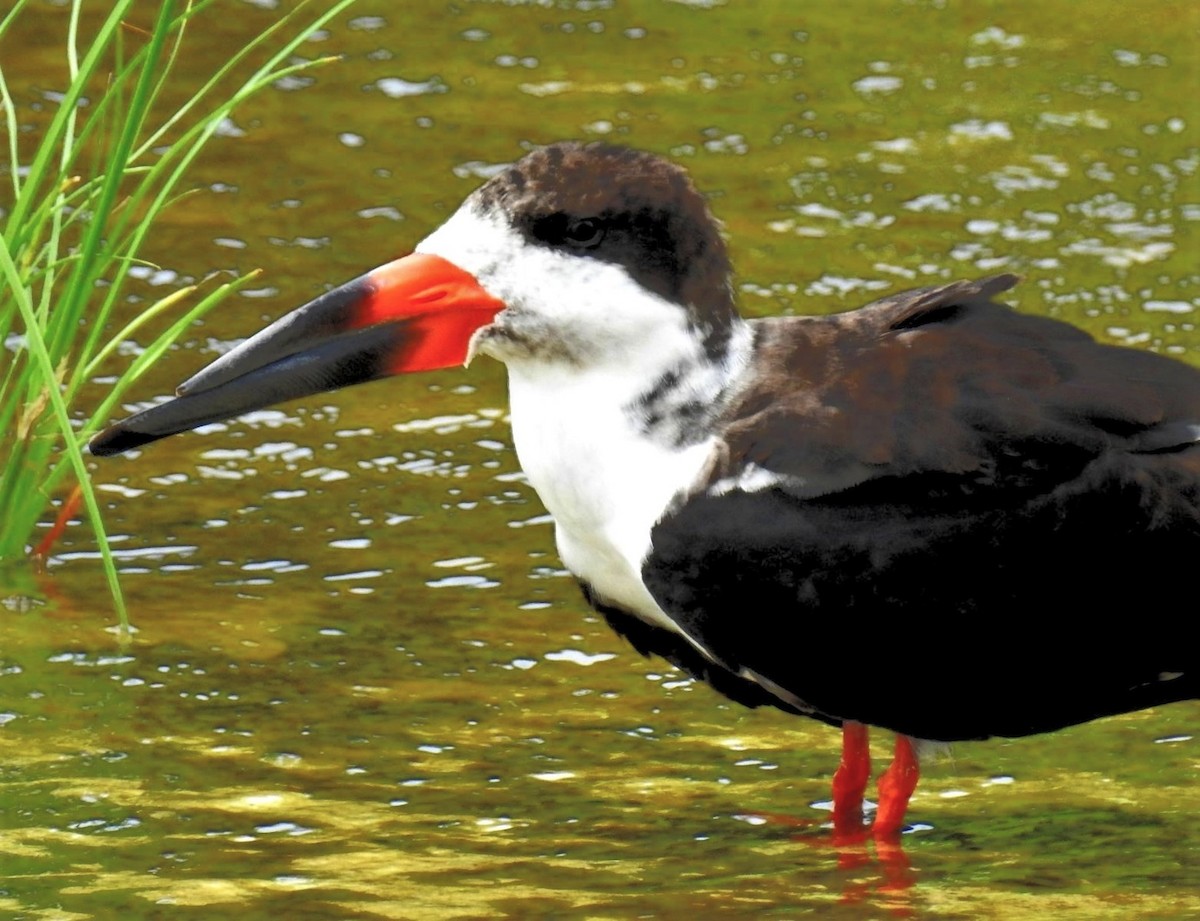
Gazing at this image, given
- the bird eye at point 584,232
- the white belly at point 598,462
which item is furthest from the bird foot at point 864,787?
the bird eye at point 584,232

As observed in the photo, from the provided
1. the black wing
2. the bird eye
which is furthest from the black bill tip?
the black wing

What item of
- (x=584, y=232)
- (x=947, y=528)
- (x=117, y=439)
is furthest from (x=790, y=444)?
(x=117, y=439)

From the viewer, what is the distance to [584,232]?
4.07m

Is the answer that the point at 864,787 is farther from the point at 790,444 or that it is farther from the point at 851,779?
the point at 790,444

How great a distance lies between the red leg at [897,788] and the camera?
169 inches

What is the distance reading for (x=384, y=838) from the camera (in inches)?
164

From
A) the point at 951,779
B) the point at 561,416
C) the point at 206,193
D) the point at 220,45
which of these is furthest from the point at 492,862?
the point at 220,45

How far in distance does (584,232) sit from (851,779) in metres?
1.16

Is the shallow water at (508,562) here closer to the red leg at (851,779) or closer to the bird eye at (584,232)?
the red leg at (851,779)

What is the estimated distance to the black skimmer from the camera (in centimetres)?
404

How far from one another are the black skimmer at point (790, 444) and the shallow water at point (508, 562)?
0.56 feet

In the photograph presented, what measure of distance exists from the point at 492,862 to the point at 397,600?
4.47 ft

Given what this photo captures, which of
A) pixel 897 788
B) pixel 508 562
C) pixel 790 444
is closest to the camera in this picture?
pixel 790 444

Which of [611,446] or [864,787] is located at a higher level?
[611,446]
